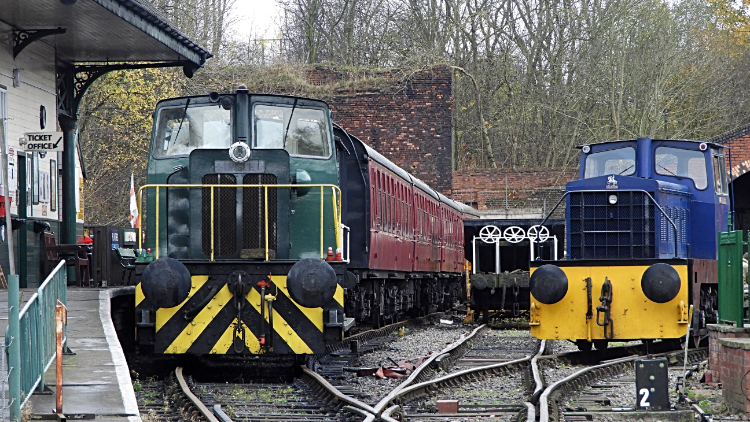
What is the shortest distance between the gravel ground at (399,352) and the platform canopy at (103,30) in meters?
6.63

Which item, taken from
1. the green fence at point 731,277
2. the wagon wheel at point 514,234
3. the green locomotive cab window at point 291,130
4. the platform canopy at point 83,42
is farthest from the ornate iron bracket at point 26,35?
the green fence at point 731,277

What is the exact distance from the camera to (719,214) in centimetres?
1449

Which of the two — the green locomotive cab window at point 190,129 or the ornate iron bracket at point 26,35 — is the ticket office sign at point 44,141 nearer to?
the green locomotive cab window at point 190,129

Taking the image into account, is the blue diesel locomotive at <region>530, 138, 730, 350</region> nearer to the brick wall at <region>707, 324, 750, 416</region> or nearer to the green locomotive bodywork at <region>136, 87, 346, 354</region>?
the brick wall at <region>707, 324, 750, 416</region>

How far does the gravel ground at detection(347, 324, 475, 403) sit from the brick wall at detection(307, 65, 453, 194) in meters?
10.8

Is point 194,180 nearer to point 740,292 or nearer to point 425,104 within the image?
point 740,292

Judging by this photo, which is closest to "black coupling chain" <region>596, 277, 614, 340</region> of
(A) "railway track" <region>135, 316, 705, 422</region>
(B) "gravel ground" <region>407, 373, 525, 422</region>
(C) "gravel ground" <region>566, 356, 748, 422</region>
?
(A) "railway track" <region>135, 316, 705, 422</region>

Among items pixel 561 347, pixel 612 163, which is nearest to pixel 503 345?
pixel 561 347

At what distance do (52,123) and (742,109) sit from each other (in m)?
31.3

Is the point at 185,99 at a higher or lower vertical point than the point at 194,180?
higher

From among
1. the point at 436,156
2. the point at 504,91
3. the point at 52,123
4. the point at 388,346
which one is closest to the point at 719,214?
the point at 388,346

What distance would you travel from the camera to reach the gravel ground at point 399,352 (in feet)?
33.3

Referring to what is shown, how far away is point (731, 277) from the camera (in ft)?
30.7

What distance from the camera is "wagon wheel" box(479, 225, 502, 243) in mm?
21750
